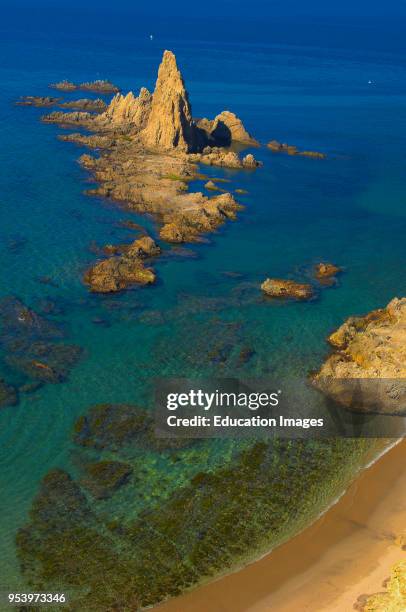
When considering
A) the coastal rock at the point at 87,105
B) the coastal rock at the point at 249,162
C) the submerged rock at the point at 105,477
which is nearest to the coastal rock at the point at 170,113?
the coastal rock at the point at 249,162

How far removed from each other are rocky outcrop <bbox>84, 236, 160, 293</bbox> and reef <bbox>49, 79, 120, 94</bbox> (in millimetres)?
94214

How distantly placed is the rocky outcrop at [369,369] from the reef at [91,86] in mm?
113443

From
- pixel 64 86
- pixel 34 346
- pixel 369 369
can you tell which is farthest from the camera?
pixel 64 86

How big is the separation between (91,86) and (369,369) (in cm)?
12255

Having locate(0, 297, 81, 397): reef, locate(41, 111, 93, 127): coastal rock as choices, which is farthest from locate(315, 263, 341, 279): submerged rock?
A: locate(41, 111, 93, 127): coastal rock

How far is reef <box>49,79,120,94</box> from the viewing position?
140625 mm

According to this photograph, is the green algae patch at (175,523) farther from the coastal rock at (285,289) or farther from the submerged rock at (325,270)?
the submerged rock at (325,270)

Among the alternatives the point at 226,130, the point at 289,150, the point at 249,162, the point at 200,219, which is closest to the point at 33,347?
the point at 200,219

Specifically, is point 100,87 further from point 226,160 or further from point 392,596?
point 392,596

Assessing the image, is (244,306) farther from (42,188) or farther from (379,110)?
(379,110)

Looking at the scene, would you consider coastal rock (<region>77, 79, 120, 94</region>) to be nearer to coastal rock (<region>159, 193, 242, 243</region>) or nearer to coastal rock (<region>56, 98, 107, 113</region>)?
coastal rock (<region>56, 98, 107, 113</region>)

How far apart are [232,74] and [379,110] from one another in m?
50.2

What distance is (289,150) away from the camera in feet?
349

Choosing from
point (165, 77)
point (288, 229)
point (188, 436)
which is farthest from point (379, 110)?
point (188, 436)
